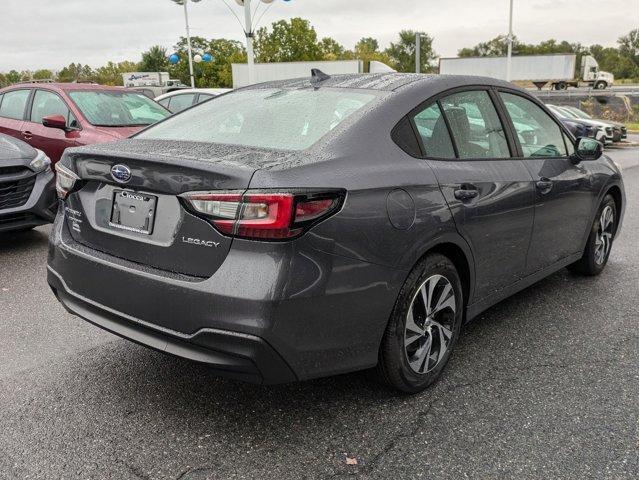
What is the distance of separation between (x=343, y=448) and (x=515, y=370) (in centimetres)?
124

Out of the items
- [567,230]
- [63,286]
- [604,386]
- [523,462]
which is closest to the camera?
[523,462]

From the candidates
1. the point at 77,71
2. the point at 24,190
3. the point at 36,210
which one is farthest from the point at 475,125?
the point at 77,71

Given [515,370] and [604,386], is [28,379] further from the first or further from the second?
[604,386]

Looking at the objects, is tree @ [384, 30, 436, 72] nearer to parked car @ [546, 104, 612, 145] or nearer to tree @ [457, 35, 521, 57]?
tree @ [457, 35, 521, 57]

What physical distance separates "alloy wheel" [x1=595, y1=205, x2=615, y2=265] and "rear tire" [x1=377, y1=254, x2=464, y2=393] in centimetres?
226

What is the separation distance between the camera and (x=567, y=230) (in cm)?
420

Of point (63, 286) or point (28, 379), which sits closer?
point (63, 286)

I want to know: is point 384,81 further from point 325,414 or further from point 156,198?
point 325,414

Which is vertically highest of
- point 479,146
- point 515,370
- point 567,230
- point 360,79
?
point 360,79

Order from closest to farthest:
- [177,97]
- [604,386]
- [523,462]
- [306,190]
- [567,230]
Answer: [306,190]
[523,462]
[604,386]
[567,230]
[177,97]

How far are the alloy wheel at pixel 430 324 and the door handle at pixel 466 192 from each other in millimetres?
422

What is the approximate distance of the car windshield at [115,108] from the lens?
7902mm

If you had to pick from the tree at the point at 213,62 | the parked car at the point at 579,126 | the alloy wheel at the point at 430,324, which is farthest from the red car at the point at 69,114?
the tree at the point at 213,62

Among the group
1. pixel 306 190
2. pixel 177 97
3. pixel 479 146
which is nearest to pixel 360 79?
pixel 479 146
